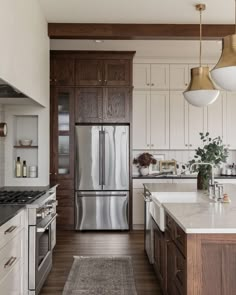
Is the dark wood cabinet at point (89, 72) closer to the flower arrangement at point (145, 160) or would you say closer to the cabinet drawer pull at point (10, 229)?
the flower arrangement at point (145, 160)

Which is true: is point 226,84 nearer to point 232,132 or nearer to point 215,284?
point 215,284

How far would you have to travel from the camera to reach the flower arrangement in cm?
650

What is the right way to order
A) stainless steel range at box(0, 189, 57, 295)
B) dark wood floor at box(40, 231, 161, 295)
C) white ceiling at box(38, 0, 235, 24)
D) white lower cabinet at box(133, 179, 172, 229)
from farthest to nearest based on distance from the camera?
white lower cabinet at box(133, 179, 172, 229)
white ceiling at box(38, 0, 235, 24)
dark wood floor at box(40, 231, 161, 295)
stainless steel range at box(0, 189, 57, 295)

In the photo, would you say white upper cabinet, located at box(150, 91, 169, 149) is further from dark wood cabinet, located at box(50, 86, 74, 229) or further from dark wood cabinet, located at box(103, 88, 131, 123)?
dark wood cabinet, located at box(50, 86, 74, 229)

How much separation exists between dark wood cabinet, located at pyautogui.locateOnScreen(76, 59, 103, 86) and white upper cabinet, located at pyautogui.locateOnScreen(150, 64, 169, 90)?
3.18ft

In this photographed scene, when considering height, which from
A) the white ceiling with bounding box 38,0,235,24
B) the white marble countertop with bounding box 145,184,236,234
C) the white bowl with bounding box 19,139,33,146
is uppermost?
the white ceiling with bounding box 38,0,235,24

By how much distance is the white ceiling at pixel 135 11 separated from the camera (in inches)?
158

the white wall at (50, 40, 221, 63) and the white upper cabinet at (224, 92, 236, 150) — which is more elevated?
the white wall at (50, 40, 221, 63)

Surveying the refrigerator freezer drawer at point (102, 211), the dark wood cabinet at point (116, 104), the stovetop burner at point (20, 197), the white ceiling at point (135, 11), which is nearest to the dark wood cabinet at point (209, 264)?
the stovetop burner at point (20, 197)

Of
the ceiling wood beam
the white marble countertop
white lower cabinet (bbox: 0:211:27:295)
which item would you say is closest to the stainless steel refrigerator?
the ceiling wood beam

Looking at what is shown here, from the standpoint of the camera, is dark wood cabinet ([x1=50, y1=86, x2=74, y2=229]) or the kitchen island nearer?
the kitchen island

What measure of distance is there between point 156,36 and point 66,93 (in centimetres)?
204

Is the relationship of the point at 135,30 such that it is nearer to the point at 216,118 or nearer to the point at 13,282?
the point at 216,118

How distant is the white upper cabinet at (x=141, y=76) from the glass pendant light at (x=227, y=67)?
3.74 m
